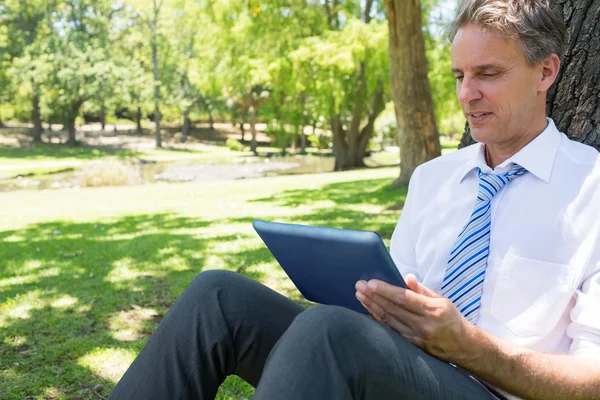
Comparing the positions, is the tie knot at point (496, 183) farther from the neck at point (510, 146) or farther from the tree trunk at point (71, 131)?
the tree trunk at point (71, 131)

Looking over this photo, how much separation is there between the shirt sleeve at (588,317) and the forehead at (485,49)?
57 centimetres

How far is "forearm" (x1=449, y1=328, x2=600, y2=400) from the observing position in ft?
5.34

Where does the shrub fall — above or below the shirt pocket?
below

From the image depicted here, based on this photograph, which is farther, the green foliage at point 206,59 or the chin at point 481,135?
the green foliage at point 206,59

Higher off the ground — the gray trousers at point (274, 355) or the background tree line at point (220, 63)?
the background tree line at point (220, 63)

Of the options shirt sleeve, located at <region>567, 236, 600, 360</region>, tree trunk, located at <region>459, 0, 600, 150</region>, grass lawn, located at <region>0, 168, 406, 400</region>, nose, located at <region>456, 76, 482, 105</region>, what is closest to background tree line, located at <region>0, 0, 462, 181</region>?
grass lawn, located at <region>0, 168, 406, 400</region>

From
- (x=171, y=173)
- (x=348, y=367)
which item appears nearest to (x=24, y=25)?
(x=171, y=173)

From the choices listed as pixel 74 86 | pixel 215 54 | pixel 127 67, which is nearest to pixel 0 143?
pixel 74 86

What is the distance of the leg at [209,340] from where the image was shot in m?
1.86

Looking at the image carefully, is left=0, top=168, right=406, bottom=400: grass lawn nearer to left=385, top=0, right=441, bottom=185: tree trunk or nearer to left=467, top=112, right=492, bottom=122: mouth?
left=385, top=0, right=441, bottom=185: tree trunk

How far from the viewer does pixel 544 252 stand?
1.81m

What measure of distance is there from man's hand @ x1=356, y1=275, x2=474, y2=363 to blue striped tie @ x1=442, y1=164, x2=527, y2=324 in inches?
9.3

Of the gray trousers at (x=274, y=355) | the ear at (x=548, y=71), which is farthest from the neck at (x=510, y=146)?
the gray trousers at (x=274, y=355)

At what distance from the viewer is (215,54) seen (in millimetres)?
23344
